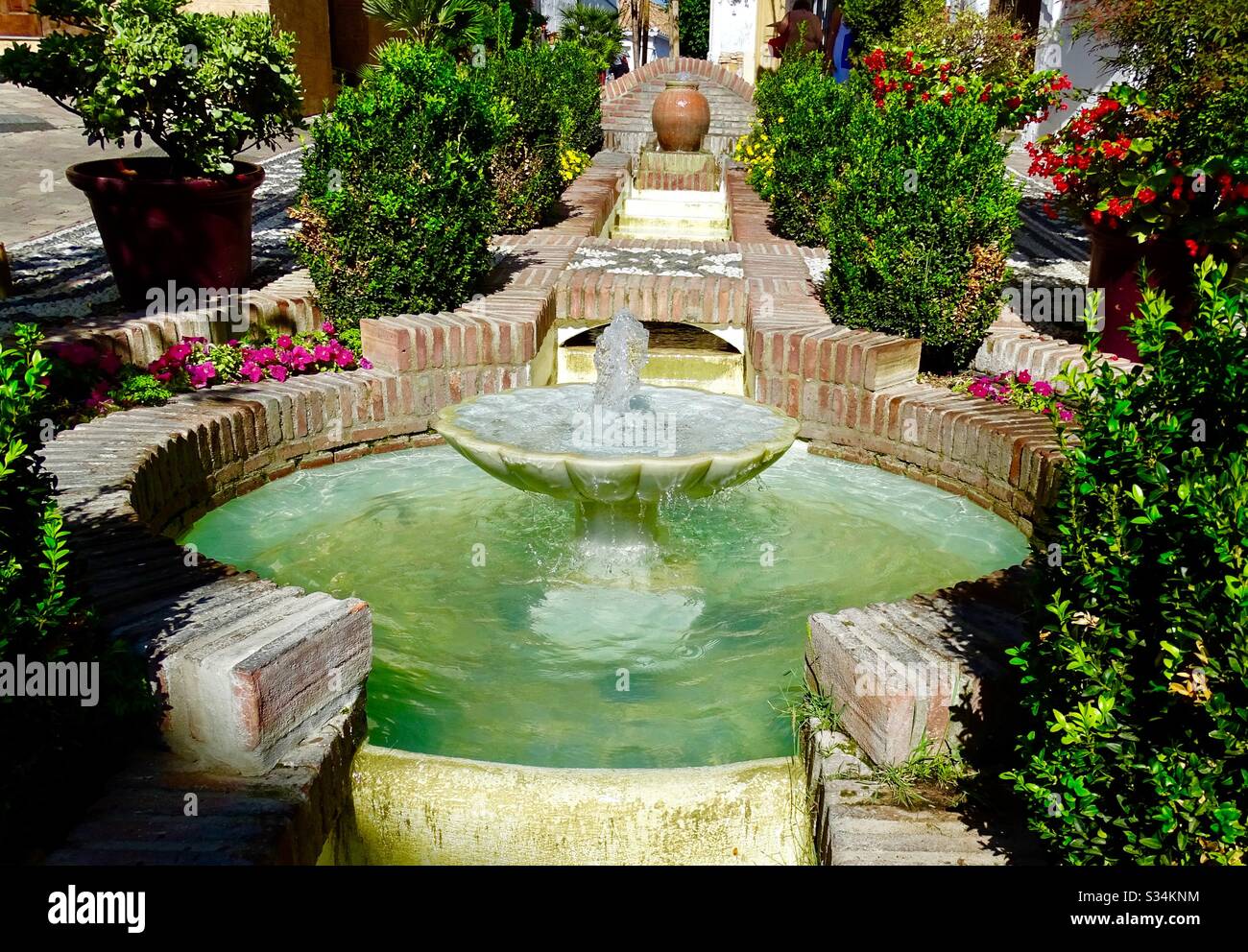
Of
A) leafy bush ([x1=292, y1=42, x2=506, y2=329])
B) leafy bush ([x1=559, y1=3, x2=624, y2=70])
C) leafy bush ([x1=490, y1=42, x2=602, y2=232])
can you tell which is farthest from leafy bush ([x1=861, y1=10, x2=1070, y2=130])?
leafy bush ([x1=559, y1=3, x2=624, y2=70])

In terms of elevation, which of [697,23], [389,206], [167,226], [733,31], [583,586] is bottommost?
[583,586]

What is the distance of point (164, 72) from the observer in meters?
5.60

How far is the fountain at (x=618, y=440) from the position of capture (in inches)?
148

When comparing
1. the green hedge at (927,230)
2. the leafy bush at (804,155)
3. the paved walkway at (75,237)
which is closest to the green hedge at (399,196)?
the paved walkway at (75,237)

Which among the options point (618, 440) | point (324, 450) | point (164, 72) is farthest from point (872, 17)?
point (618, 440)

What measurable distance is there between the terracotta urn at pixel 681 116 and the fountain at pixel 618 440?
27.4ft

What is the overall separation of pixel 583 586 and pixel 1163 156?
3614 millimetres

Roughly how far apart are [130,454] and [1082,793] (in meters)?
3.47

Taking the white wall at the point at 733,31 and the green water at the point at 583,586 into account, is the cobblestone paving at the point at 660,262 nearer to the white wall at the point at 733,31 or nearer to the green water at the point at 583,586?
the green water at the point at 583,586

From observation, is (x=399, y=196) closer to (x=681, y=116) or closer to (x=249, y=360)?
(x=249, y=360)

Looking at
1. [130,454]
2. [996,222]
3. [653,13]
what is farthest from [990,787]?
[653,13]
